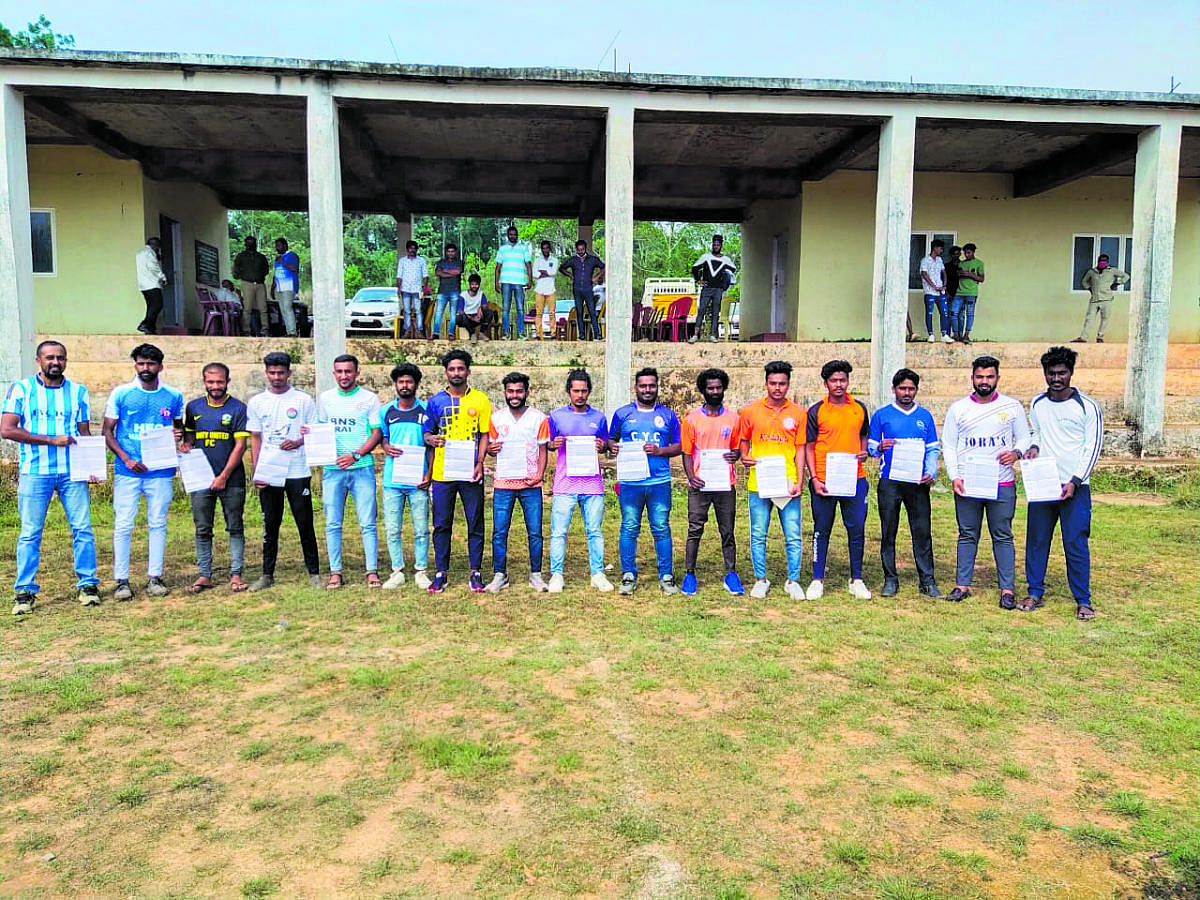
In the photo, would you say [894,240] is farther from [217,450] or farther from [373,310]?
[373,310]

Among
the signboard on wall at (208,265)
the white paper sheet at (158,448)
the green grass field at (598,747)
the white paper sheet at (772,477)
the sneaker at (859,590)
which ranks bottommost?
the green grass field at (598,747)

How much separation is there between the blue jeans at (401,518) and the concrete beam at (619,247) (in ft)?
16.0

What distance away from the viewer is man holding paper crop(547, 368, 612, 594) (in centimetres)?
650

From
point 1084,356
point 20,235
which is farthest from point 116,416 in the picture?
point 1084,356

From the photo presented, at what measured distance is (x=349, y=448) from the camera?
6.48 m

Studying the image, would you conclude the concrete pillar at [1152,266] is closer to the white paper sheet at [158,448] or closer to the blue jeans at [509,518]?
the blue jeans at [509,518]

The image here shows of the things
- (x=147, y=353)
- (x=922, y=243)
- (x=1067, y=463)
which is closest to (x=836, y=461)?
(x=1067, y=463)

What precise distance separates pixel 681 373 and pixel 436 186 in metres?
7.02

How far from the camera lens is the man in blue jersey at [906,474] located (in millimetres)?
6375

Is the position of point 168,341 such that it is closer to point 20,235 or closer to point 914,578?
point 20,235

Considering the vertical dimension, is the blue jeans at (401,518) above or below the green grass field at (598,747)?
above

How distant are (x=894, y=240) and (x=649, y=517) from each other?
6.99 m

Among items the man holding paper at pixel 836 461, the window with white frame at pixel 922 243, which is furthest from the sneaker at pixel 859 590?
the window with white frame at pixel 922 243

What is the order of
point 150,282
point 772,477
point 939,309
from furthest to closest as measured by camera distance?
point 939,309 → point 150,282 → point 772,477
